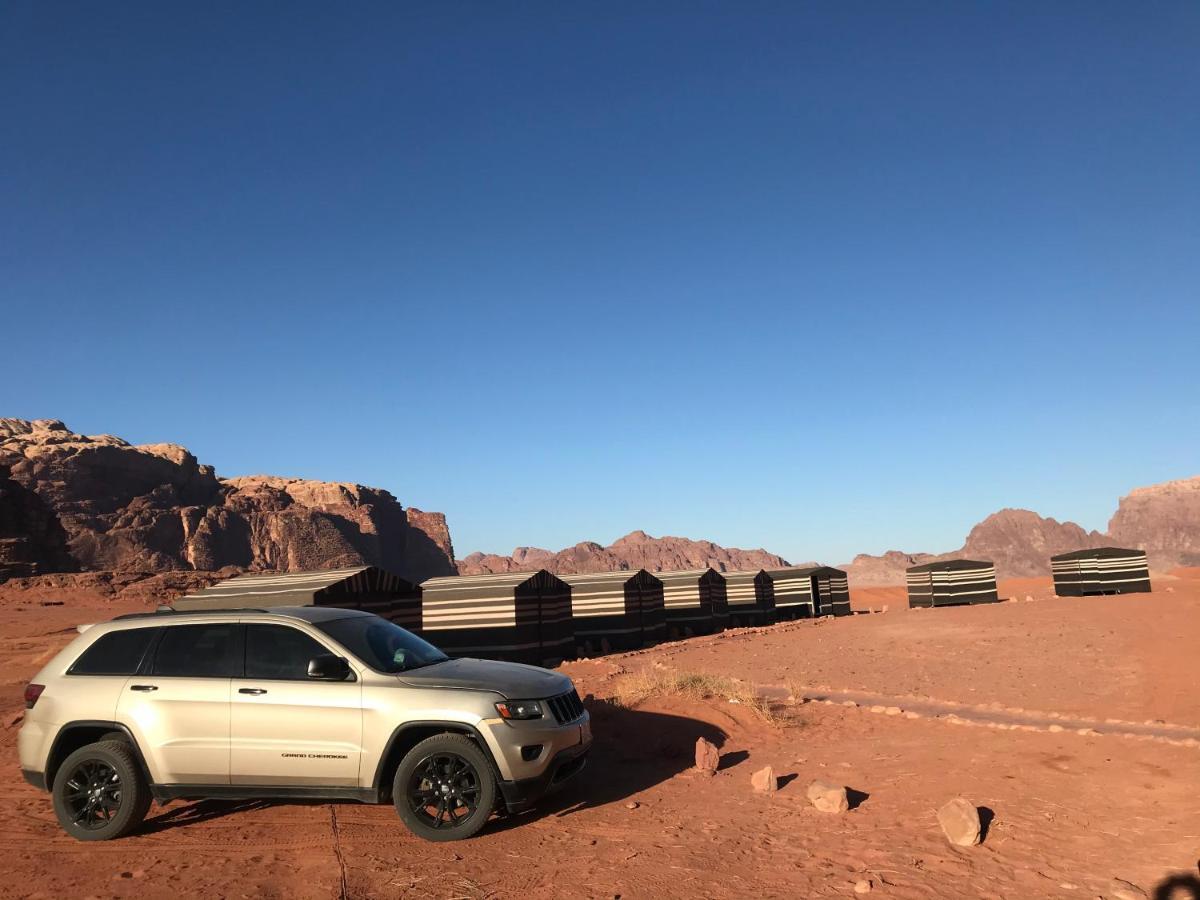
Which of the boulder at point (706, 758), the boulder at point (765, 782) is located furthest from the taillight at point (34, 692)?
the boulder at point (765, 782)

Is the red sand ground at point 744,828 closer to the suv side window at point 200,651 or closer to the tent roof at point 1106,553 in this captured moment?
the suv side window at point 200,651

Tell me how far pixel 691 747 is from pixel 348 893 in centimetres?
546

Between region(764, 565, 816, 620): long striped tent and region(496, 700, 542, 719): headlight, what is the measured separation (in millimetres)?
39722

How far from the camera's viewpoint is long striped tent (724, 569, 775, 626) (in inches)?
1620

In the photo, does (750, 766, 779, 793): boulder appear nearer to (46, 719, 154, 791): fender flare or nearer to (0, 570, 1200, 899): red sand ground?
(0, 570, 1200, 899): red sand ground

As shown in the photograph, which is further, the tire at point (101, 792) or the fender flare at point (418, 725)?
the tire at point (101, 792)

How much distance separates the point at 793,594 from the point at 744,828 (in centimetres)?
4053

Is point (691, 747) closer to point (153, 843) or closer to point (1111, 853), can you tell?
point (1111, 853)

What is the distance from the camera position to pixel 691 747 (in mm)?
9781

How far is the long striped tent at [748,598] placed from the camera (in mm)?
41156

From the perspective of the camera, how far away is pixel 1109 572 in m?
40.4

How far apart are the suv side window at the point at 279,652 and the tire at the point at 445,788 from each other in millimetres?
1257

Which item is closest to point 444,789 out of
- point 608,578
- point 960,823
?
point 960,823

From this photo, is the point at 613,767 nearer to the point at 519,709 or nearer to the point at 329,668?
the point at 519,709
